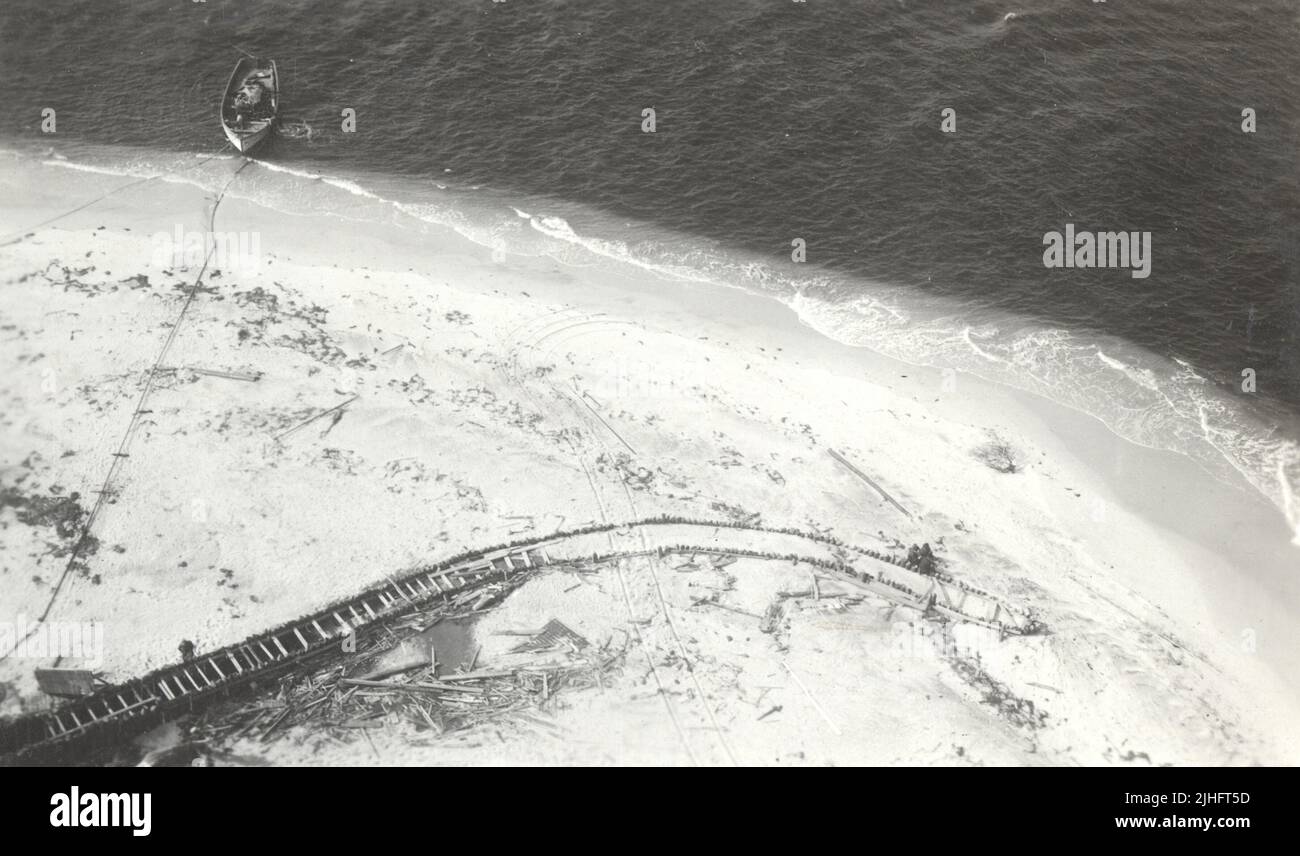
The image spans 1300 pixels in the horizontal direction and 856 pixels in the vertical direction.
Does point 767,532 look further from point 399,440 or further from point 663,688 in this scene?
point 399,440

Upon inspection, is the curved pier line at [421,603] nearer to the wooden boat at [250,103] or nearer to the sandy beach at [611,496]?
the sandy beach at [611,496]

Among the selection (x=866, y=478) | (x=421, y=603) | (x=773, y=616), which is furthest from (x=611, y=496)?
(x=866, y=478)

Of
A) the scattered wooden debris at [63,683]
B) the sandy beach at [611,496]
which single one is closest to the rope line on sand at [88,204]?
the sandy beach at [611,496]

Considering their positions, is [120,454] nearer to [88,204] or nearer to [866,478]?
[88,204]
